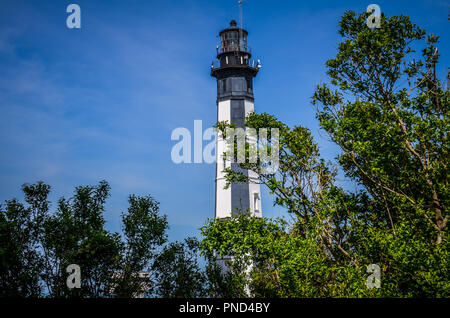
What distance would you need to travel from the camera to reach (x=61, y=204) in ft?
64.4

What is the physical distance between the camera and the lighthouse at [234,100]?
3831 cm

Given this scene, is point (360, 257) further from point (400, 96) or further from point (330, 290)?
point (400, 96)

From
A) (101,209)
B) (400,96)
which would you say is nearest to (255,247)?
(101,209)

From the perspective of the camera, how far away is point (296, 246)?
18.3m

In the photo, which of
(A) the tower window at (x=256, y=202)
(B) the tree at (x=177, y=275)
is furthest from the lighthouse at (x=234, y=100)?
(B) the tree at (x=177, y=275)

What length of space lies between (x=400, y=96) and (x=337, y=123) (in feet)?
10.4

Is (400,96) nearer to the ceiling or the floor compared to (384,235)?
nearer to the ceiling

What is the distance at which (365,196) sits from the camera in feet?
73.8

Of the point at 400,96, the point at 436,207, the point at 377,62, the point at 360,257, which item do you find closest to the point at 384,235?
the point at 360,257

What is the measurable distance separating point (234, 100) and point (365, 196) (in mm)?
21141
